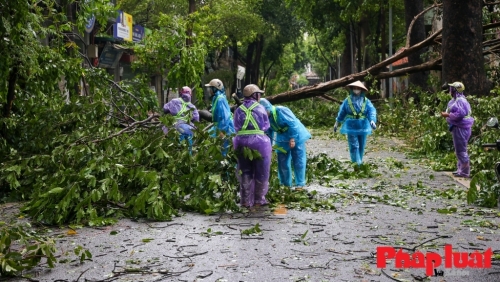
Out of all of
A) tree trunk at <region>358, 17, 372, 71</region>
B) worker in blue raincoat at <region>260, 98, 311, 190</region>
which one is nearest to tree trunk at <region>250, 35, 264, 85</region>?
tree trunk at <region>358, 17, 372, 71</region>

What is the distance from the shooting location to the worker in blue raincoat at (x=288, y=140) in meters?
11.5

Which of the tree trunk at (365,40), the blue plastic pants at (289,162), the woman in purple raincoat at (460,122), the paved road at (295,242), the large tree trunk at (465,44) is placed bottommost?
the paved road at (295,242)

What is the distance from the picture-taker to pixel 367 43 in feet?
121

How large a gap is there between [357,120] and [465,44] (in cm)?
484

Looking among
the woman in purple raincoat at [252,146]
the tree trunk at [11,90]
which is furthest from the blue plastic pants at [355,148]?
the tree trunk at [11,90]

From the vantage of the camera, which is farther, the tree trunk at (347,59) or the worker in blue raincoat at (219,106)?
the tree trunk at (347,59)

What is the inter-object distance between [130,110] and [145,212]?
6.36 metres

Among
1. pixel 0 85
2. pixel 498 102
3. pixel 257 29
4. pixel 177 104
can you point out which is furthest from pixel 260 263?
pixel 257 29

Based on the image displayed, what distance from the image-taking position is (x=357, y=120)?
50.6ft

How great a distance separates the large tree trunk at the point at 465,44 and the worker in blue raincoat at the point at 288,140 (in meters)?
7.96

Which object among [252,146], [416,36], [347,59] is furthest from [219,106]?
[347,59]

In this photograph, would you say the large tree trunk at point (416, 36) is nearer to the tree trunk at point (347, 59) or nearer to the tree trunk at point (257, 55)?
the tree trunk at point (347, 59)

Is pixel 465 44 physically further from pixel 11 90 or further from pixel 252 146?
pixel 11 90

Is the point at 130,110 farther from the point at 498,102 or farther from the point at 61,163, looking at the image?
the point at 498,102
